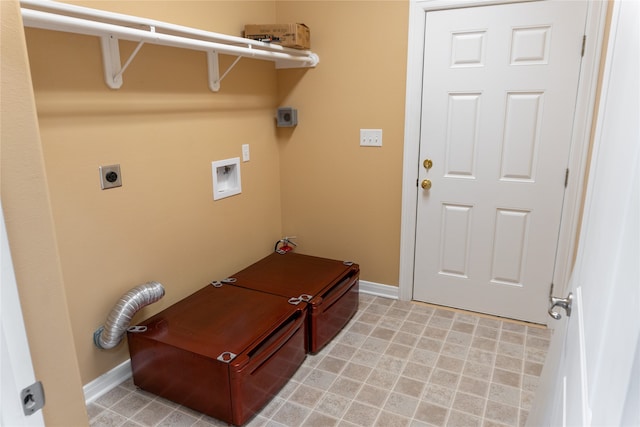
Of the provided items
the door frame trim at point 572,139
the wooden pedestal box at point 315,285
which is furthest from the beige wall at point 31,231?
the door frame trim at point 572,139

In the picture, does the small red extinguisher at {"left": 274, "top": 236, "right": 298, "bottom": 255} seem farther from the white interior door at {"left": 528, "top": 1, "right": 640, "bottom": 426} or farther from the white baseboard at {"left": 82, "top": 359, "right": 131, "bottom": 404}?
the white interior door at {"left": 528, "top": 1, "right": 640, "bottom": 426}

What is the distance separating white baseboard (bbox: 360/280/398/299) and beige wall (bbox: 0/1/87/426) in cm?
253

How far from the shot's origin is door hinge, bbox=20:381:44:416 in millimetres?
775

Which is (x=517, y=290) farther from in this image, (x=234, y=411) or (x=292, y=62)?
(x=292, y=62)

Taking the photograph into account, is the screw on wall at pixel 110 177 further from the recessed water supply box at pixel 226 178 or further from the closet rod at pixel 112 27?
the recessed water supply box at pixel 226 178

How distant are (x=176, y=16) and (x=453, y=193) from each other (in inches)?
79.8

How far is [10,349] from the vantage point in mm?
739

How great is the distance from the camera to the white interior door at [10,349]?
0.72 metres

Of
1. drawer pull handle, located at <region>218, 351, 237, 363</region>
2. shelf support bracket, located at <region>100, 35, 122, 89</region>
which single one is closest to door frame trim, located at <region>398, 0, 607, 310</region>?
drawer pull handle, located at <region>218, 351, 237, 363</region>

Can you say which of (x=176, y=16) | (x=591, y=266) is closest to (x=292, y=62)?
(x=176, y=16)

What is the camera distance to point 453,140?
2.82m

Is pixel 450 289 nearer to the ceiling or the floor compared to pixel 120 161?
nearer to the floor

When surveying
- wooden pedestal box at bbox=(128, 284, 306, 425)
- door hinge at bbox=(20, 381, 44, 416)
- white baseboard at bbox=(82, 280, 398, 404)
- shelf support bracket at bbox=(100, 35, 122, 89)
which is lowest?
white baseboard at bbox=(82, 280, 398, 404)

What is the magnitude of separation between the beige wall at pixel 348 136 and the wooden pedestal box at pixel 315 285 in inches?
14.6
